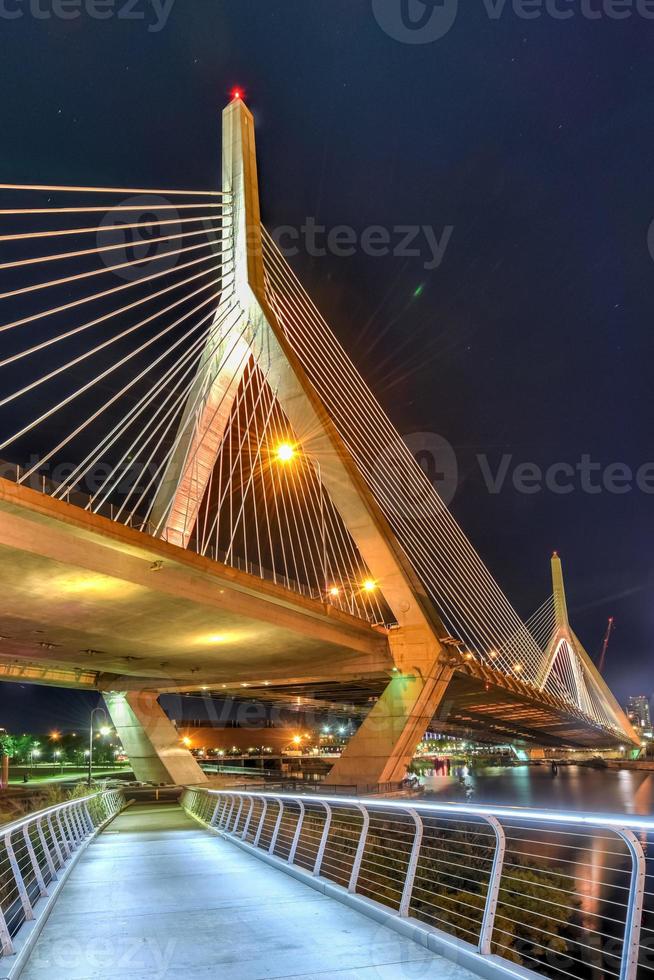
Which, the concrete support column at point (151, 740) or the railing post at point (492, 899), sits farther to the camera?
the concrete support column at point (151, 740)

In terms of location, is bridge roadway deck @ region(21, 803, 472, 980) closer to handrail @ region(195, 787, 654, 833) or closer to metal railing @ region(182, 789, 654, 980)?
metal railing @ region(182, 789, 654, 980)

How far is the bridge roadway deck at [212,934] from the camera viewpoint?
5094 mm

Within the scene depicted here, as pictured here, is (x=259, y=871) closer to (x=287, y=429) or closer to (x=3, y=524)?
(x=3, y=524)

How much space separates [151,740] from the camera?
139 feet

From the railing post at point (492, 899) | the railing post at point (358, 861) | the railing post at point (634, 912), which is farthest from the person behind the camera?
the railing post at point (358, 861)

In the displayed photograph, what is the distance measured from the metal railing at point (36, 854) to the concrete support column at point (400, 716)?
458 inches

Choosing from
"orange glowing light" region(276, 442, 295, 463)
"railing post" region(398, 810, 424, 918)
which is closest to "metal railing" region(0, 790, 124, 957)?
"railing post" region(398, 810, 424, 918)

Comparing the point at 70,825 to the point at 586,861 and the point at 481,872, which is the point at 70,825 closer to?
the point at 481,872

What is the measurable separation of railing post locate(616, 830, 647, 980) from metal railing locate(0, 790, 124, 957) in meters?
4.03

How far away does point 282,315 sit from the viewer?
2753cm

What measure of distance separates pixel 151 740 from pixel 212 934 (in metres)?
38.6

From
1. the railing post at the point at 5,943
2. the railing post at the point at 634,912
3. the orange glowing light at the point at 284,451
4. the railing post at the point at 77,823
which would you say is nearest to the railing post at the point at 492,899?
the railing post at the point at 634,912

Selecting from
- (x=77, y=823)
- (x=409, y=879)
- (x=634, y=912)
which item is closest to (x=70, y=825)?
(x=77, y=823)

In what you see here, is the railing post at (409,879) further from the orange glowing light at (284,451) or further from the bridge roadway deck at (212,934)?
the orange glowing light at (284,451)
